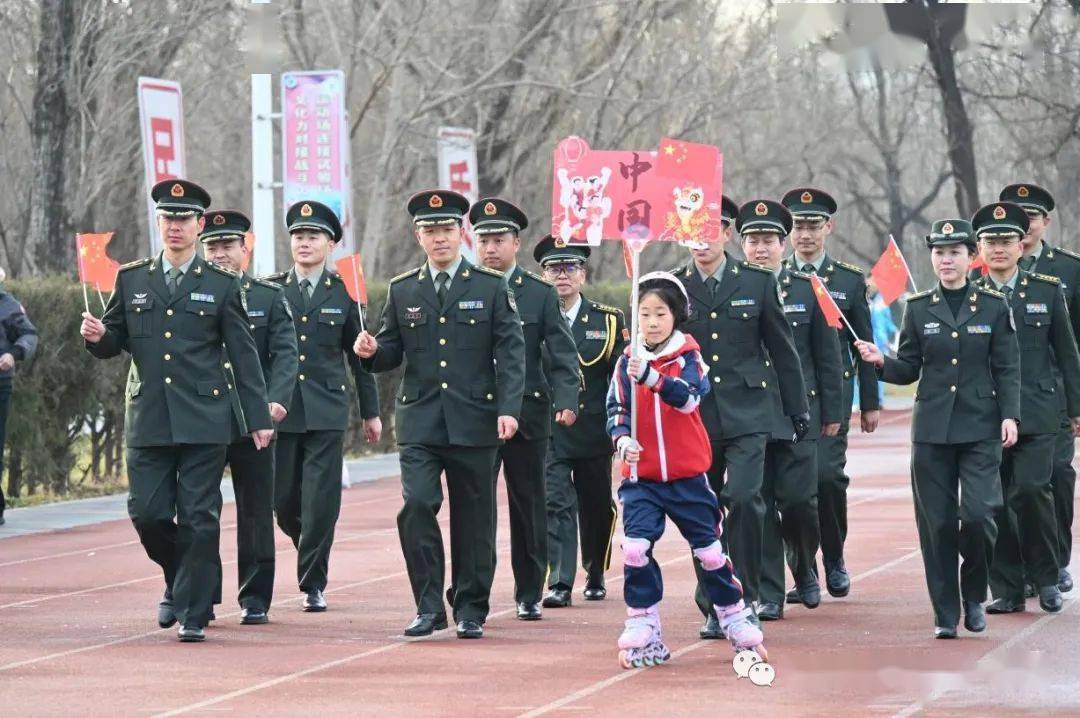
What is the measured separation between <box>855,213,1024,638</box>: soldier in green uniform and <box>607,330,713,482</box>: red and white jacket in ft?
4.53

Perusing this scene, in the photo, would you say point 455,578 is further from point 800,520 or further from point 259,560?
point 800,520

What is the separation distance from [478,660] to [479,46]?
78.9 ft

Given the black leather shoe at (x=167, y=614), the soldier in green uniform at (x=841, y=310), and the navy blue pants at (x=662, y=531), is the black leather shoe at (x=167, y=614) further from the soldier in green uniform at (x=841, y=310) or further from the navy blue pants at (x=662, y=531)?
the soldier in green uniform at (x=841, y=310)

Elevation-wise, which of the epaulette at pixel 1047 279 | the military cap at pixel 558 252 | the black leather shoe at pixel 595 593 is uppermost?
the military cap at pixel 558 252

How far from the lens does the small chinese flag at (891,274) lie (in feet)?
38.6

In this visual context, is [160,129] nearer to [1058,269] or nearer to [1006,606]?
[1058,269]

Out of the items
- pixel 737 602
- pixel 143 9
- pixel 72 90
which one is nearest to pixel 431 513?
pixel 737 602

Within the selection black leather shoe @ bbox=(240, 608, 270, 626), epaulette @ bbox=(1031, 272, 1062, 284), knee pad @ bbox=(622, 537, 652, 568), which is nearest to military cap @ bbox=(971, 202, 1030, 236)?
epaulette @ bbox=(1031, 272, 1062, 284)

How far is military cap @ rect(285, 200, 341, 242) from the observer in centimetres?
1192

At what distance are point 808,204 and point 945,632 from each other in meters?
3.21

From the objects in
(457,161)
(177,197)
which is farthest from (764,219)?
(457,161)

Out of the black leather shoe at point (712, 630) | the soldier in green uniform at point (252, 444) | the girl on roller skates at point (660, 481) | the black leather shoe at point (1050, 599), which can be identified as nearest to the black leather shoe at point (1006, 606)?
the black leather shoe at point (1050, 599)

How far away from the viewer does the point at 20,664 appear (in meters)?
9.88

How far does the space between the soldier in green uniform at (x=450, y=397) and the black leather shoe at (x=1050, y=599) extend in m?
2.90
